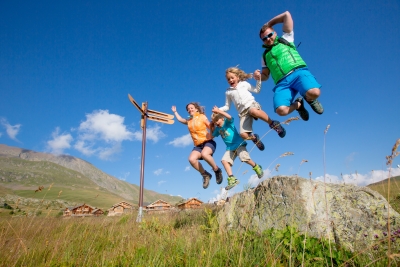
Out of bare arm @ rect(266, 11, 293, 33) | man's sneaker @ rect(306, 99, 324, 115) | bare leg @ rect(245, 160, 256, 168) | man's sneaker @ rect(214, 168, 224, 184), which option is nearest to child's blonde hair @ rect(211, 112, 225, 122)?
bare leg @ rect(245, 160, 256, 168)

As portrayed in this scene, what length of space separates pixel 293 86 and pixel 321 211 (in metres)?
2.27

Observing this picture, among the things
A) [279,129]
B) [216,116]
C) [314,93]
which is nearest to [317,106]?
[314,93]

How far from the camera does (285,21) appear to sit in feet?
14.3

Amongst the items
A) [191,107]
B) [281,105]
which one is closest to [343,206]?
[281,105]

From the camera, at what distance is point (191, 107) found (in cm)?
643

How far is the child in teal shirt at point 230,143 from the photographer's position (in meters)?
5.06

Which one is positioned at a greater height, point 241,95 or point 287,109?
point 241,95

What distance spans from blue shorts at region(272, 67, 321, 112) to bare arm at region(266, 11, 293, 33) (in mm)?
952

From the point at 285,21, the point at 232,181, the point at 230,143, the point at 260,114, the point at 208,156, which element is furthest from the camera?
the point at 208,156

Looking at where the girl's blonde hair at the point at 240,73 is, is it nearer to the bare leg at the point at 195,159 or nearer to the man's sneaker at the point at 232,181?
the bare leg at the point at 195,159

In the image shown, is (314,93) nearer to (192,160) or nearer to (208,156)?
(208,156)

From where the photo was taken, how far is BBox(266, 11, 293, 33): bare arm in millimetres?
4305

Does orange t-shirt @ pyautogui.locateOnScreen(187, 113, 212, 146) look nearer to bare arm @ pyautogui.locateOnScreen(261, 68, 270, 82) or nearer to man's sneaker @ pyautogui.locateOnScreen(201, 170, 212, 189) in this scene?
man's sneaker @ pyautogui.locateOnScreen(201, 170, 212, 189)

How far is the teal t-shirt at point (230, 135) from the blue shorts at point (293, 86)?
1.38 metres
